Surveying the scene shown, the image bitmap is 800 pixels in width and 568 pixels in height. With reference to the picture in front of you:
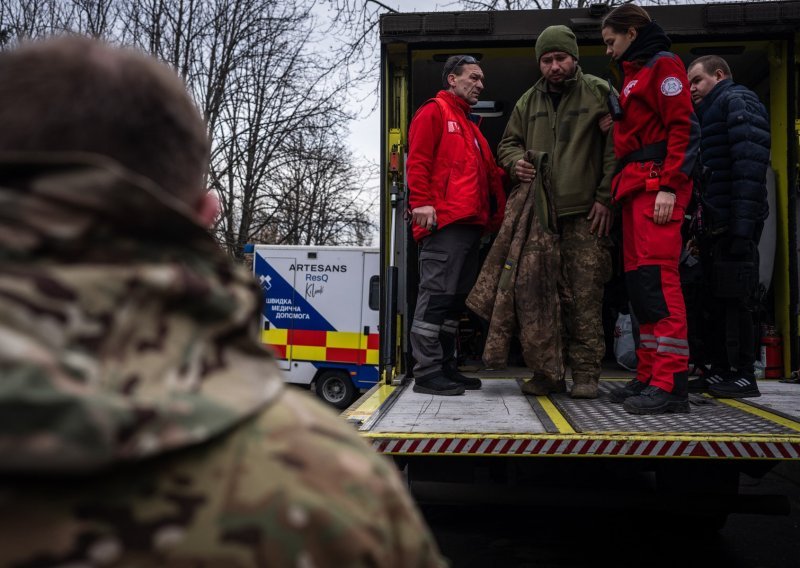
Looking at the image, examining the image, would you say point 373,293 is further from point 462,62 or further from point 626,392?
point 626,392

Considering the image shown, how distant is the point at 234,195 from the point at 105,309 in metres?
16.2

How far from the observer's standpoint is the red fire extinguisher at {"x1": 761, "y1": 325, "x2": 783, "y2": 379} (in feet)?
16.1

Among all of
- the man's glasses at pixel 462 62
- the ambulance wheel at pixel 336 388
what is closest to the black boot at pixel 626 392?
the man's glasses at pixel 462 62

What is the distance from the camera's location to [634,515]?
5188mm

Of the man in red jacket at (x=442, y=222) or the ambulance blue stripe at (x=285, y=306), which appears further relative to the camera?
the ambulance blue stripe at (x=285, y=306)

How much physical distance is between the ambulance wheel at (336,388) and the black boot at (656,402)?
929 centimetres

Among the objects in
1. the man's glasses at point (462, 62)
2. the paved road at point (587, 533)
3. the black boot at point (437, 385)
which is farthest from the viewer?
the man's glasses at point (462, 62)

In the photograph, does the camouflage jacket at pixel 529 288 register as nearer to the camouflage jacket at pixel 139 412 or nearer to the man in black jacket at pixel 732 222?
the man in black jacket at pixel 732 222

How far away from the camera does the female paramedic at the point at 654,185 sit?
362 cm

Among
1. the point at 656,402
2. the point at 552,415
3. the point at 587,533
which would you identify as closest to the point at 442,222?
the point at 552,415

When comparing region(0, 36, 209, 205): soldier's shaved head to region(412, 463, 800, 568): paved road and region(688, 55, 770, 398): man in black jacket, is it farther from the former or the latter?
region(688, 55, 770, 398): man in black jacket

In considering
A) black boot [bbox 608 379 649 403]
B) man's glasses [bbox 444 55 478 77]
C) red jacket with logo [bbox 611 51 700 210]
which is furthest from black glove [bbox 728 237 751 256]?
man's glasses [bbox 444 55 478 77]

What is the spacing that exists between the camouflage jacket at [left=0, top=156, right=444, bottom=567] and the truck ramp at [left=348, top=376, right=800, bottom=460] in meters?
2.42

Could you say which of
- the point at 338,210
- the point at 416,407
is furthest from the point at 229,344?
the point at 338,210
